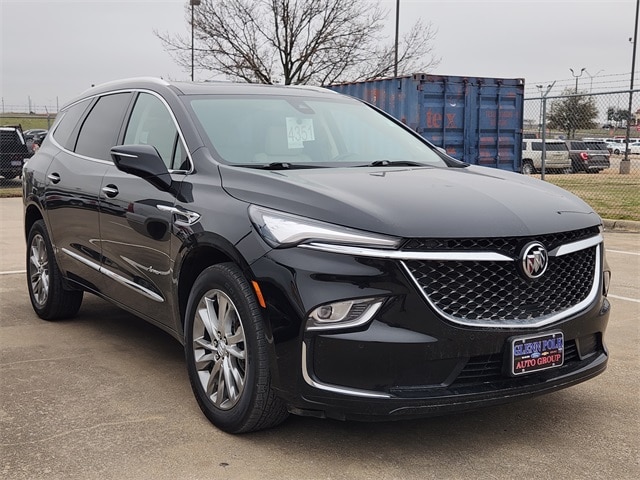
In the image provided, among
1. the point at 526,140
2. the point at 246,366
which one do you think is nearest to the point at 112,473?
the point at 246,366

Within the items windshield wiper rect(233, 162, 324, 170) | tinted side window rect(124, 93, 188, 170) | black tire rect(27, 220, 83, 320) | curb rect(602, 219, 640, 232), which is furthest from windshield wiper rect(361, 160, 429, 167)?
curb rect(602, 219, 640, 232)

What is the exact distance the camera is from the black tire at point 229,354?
11.1 ft

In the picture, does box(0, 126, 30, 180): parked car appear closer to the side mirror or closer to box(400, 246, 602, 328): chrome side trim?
the side mirror

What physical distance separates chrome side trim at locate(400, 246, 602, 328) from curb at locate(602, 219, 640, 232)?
9154 mm

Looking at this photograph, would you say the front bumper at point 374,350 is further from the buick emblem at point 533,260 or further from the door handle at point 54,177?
the door handle at point 54,177

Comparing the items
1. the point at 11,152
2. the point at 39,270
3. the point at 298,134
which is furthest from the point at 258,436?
the point at 11,152

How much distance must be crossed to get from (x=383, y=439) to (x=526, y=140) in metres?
29.4

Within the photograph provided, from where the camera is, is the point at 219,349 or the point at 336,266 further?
the point at 219,349

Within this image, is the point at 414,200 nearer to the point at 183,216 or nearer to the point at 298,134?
the point at 183,216

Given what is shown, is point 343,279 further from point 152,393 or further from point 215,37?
point 215,37

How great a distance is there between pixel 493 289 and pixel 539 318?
28 centimetres

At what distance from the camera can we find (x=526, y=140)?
103 feet

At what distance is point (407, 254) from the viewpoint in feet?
10.2

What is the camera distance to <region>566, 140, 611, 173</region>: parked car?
2783cm
